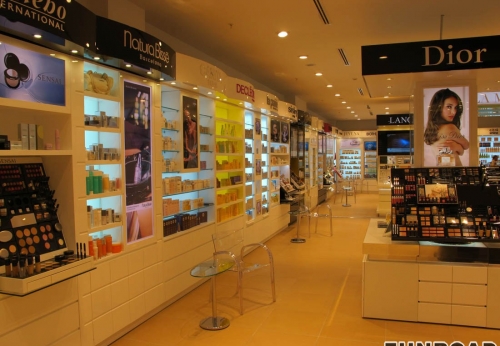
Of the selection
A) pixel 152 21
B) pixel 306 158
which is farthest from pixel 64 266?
pixel 306 158

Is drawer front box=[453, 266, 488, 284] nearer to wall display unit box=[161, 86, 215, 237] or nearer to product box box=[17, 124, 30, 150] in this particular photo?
wall display unit box=[161, 86, 215, 237]

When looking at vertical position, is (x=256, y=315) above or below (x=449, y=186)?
below

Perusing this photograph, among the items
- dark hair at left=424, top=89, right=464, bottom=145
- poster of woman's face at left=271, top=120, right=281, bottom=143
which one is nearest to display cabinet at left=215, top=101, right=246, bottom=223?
poster of woman's face at left=271, top=120, right=281, bottom=143

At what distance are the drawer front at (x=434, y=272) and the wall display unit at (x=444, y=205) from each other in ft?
0.89

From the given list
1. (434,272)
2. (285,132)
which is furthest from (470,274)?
(285,132)

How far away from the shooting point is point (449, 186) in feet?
14.6

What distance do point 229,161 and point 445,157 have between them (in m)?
3.24

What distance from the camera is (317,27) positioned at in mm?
5566

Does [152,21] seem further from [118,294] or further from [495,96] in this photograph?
[495,96]

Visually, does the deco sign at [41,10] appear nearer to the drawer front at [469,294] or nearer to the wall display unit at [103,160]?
the wall display unit at [103,160]

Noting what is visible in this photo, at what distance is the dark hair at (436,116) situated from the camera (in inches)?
200

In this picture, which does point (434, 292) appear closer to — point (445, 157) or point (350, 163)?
point (445, 157)

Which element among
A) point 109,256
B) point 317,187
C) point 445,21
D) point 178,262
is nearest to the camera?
point 109,256

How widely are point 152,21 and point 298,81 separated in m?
5.00
